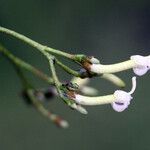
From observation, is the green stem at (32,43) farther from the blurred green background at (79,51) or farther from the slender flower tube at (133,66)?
the blurred green background at (79,51)

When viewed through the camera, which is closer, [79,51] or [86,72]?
[86,72]

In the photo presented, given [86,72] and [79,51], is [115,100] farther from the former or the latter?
[79,51]

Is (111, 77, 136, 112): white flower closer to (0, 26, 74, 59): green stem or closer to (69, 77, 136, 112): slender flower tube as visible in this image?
(69, 77, 136, 112): slender flower tube

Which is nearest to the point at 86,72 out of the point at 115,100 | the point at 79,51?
the point at 115,100

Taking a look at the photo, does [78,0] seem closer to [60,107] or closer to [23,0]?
[23,0]

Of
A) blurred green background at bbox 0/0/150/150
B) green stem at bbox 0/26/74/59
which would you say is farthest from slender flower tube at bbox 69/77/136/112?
blurred green background at bbox 0/0/150/150

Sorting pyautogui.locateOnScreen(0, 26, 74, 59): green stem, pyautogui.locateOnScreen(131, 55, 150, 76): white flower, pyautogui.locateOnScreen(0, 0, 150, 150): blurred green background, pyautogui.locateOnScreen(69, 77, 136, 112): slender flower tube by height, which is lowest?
pyautogui.locateOnScreen(69, 77, 136, 112): slender flower tube
